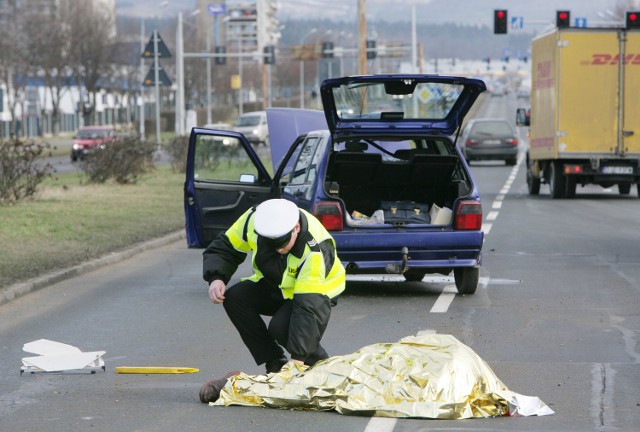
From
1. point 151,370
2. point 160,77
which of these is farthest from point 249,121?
point 151,370

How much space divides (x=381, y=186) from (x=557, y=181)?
52.6 ft

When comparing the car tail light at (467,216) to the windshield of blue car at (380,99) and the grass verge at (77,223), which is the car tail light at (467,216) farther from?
the grass verge at (77,223)

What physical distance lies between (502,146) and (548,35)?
17.8 m

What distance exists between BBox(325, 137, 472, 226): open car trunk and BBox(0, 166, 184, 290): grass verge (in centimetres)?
340

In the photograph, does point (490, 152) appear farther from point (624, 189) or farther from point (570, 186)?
Result: point (570, 186)

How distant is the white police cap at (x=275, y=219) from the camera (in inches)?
285

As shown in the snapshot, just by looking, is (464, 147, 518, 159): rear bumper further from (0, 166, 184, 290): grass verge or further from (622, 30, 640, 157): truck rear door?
(622, 30, 640, 157): truck rear door

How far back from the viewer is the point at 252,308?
792cm

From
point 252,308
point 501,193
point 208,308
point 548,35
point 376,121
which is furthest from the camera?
point 501,193

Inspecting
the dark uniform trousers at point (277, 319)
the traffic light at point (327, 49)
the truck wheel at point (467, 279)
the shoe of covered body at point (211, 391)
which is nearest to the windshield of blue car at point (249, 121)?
the traffic light at point (327, 49)

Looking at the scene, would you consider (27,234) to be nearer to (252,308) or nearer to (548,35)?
(252,308)

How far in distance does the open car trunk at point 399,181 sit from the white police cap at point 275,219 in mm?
5752

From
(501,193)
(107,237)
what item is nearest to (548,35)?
(501,193)

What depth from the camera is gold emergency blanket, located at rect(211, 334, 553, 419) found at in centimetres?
729
